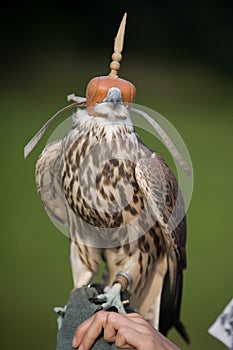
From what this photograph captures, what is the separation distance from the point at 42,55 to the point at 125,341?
1810mm

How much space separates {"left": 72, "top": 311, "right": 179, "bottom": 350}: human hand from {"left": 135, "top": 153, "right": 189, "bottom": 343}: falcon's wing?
0.66 feet

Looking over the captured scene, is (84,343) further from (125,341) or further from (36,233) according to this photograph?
(36,233)

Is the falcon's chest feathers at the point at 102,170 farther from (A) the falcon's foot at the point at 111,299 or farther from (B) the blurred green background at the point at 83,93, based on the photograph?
(B) the blurred green background at the point at 83,93

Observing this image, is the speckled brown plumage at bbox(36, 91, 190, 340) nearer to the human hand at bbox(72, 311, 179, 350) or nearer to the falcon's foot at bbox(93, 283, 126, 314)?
the falcon's foot at bbox(93, 283, 126, 314)

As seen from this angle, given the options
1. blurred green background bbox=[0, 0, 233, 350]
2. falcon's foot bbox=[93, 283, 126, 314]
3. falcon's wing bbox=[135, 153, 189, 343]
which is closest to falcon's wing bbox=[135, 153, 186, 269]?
falcon's wing bbox=[135, 153, 189, 343]

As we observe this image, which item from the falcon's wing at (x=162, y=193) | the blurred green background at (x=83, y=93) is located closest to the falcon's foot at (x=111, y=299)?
the falcon's wing at (x=162, y=193)

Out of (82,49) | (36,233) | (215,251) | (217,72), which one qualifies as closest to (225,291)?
(215,251)

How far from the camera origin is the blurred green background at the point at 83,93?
2.16 metres

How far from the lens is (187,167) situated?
91 cm

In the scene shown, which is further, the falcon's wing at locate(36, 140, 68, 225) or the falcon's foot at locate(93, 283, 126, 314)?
the falcon's wing at locate(36, 140, 68, 225)

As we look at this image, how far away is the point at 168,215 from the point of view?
1035 mm

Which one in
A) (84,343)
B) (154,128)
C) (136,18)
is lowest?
(84,343)

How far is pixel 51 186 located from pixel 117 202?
0.12 meters

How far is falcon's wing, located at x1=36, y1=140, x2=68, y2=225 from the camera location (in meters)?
1.05
